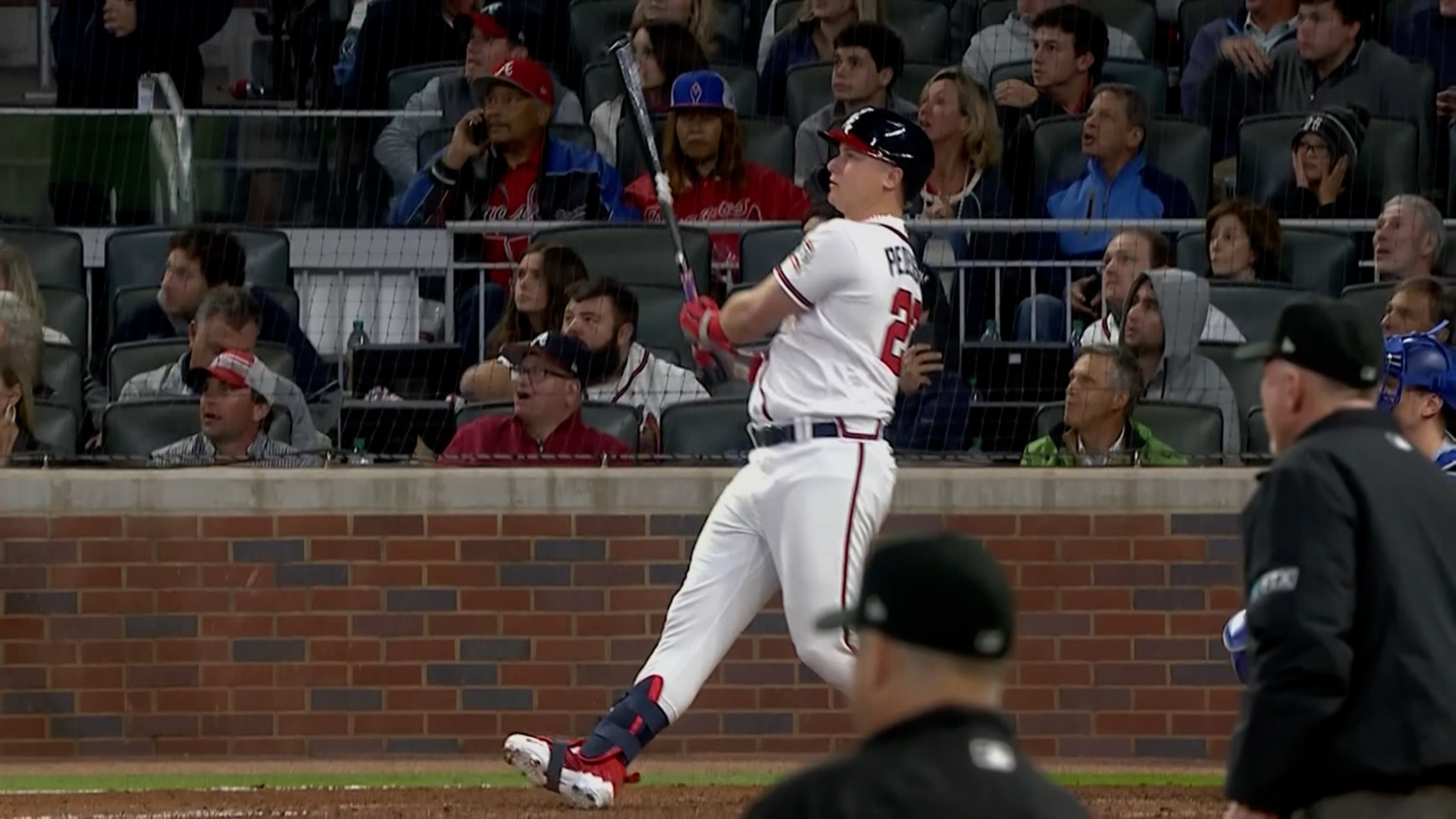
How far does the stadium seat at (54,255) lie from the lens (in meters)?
10.1

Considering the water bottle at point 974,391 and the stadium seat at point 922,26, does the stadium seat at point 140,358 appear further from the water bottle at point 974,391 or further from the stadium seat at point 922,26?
the stadium seat at point 922,26

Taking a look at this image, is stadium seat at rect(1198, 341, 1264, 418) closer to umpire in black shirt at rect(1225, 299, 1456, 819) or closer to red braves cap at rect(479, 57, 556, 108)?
red braves cap at rect(479, 57, 556, 108)

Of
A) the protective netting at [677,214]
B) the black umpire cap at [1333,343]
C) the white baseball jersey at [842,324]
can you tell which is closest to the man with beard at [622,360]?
the protective netting at [677,214]

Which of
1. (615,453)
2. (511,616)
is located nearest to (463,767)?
(511,616)

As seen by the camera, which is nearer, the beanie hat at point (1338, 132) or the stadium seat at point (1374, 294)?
the stadium seat at point (1374, 294)

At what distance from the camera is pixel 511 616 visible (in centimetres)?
877

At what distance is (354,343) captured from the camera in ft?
31.7

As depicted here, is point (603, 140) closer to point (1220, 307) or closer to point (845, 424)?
point (1220, 307)

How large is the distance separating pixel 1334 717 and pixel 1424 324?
4.76 metres

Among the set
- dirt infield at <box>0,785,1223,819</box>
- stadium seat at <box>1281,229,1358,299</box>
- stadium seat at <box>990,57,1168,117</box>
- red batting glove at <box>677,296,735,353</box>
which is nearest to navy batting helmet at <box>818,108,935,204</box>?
red batting glove at <box>677,296,735,353</box>

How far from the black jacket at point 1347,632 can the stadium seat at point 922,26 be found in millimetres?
7646

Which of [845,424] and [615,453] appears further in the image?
[615,453]

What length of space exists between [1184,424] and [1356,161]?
1.71m

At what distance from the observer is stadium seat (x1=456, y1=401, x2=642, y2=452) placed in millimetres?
8914
